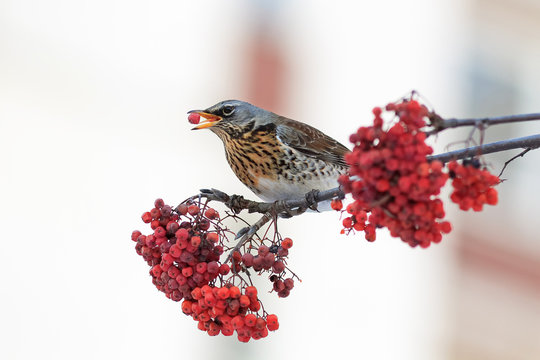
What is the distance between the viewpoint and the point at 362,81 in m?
5.22

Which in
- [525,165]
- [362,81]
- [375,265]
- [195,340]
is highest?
[362,81]

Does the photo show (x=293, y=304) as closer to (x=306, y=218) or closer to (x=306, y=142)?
(x=306, y=218)

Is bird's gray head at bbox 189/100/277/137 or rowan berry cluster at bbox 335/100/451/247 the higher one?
bird's gray head at bbox 189/100/277/137

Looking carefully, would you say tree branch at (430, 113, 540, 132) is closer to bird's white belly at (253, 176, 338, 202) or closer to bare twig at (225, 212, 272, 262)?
bare twig at (225, 212, 272, 262)

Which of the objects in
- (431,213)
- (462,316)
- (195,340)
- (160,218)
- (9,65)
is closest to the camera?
(431,213)

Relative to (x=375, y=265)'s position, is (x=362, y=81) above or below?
above

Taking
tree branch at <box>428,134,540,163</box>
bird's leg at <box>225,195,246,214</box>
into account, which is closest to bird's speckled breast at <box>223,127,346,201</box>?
bird's leg at <box>225,195,246,214</box>

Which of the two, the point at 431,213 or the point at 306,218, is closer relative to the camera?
the point at 431,213

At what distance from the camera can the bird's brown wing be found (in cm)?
203

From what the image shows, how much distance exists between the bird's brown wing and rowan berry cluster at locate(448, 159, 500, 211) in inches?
40.9

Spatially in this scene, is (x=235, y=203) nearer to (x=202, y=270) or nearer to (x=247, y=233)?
(x=247, y=233)

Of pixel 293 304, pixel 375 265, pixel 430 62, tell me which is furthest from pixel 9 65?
pixel 430 62

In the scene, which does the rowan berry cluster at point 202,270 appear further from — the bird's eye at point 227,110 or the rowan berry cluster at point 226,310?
the bird's eye at point 227,110

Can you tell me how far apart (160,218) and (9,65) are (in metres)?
3.00
